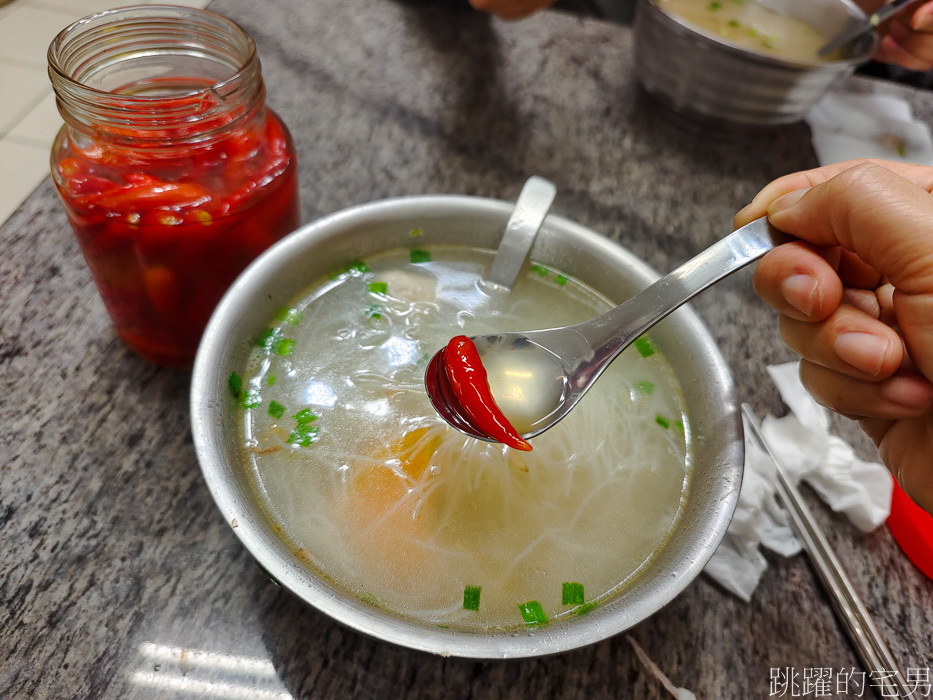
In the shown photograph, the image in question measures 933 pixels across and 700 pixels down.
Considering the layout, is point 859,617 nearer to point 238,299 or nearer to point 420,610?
point 420,610

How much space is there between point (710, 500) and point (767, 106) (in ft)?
5.26

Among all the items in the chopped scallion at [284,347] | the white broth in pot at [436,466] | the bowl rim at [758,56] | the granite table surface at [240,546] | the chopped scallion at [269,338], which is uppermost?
the bowl rim at [758,56]

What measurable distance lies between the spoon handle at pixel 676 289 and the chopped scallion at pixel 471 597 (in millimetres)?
433

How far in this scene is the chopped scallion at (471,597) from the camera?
3.39 ft

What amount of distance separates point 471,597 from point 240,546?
18.8 inches

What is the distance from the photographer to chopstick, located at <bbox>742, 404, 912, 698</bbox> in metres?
1.16

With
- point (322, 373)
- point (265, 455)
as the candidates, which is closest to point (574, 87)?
point (322, 373)

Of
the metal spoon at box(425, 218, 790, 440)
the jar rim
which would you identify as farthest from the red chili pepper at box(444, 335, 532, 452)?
the jar rim

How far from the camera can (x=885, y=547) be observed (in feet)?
4.49

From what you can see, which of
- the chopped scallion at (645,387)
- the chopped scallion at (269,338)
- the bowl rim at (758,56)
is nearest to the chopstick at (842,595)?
the chopped scallion at (645,387)

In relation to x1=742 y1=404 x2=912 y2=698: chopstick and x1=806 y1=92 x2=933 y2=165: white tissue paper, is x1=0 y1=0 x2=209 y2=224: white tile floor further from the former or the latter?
x1=806 y1=92 x2=933 y2=165: white tissue paper

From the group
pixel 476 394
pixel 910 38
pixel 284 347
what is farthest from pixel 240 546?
pixel 910 38

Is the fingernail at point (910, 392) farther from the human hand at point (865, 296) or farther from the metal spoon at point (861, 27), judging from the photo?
the metal spoon at point (861, 27)

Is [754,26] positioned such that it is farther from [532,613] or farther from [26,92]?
[26,92]
